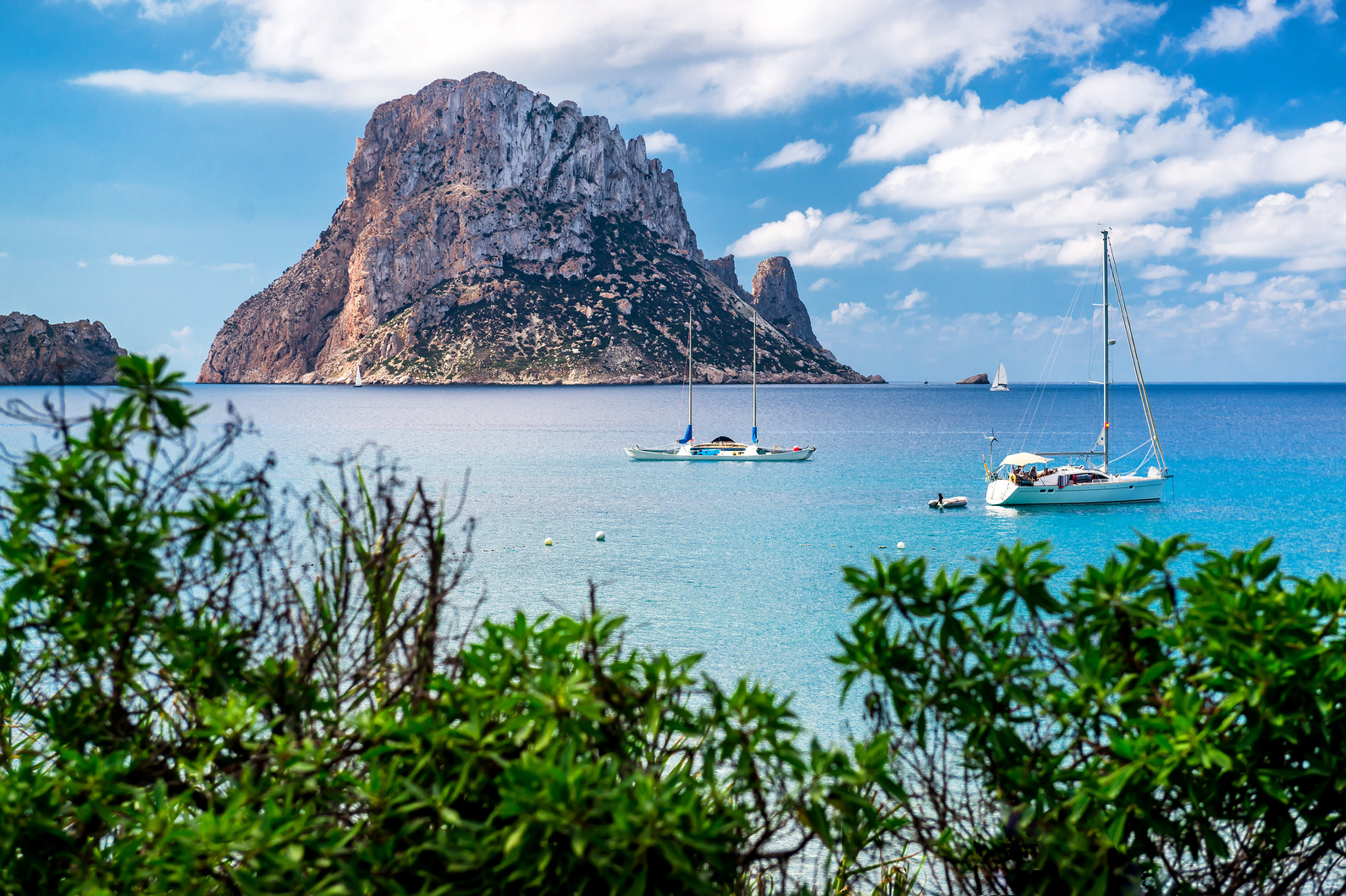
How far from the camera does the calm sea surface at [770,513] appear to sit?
1642 cm

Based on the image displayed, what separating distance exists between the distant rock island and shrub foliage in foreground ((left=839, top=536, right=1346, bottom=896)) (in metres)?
152

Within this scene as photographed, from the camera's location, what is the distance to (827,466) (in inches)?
1718

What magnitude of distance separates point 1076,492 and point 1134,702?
30.9m

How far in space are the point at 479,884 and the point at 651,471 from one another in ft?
127

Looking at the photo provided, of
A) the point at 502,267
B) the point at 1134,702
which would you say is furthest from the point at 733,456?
the point at 502,267

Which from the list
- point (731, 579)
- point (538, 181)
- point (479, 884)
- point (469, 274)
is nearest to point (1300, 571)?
point (731, 579)

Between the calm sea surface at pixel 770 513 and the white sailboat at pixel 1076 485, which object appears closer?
the calm sea surface at pixel 770 513

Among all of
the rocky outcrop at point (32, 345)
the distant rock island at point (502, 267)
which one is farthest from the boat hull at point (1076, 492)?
the rocky outcrop at point (32, 345)

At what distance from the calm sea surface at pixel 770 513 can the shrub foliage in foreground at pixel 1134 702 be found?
26 centimetres

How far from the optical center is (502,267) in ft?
527

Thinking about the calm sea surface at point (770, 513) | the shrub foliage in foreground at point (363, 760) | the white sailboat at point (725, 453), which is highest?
the shrub foliage in foreground at point (363, 760)

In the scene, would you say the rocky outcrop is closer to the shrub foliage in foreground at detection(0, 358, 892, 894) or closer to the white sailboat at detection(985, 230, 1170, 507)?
the white sailboat at detection(985, 230, 1170, 507)

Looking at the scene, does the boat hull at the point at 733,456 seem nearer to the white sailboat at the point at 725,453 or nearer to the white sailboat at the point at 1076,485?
the white sailboat at the point at 725,453

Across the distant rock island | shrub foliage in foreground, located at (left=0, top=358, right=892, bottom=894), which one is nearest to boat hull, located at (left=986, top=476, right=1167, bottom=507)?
shrub foliage in foreground, located at (left=0, top=358, right=892, bottom=894)
